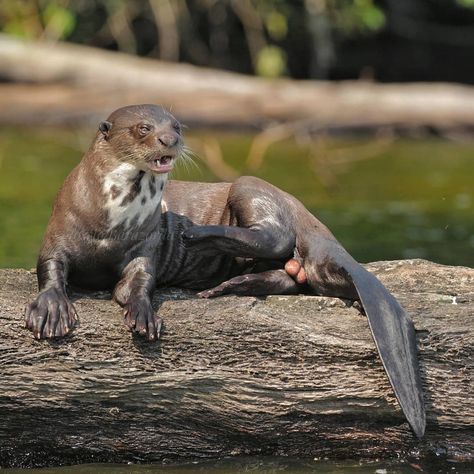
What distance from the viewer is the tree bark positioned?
1220 centimetres

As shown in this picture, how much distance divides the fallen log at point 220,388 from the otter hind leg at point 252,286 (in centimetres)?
14

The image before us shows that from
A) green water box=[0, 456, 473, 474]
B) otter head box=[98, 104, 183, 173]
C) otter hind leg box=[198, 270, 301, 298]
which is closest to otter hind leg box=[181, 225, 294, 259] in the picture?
otter hind leg box=[198, 270, 301, 298]

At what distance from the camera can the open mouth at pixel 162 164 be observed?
162 inches

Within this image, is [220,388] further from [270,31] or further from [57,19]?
Result: [270,31]

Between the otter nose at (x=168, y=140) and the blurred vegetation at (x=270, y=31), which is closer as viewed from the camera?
the otter nose at (x=168, y=140)

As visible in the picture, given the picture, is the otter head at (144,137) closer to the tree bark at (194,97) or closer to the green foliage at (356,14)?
the tree bark at (194,97)

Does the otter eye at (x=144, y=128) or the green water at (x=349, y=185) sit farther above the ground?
the green water at (x=349, y=185)

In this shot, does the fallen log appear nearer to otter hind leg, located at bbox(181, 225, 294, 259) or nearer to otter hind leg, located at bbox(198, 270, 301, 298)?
otter hind leg, located at bbox(198, 270, 301, 298)

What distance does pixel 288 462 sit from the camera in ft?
13.6

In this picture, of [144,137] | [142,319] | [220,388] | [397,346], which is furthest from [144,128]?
[397,346]

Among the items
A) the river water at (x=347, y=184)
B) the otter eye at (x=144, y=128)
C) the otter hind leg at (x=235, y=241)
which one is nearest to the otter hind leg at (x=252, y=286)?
the otter hind leg at (x=235, y=241)

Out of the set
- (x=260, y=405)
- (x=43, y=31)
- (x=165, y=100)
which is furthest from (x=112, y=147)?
(x=43, y=31)

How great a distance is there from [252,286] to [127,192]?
1.91ft

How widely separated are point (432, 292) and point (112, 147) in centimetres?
134
